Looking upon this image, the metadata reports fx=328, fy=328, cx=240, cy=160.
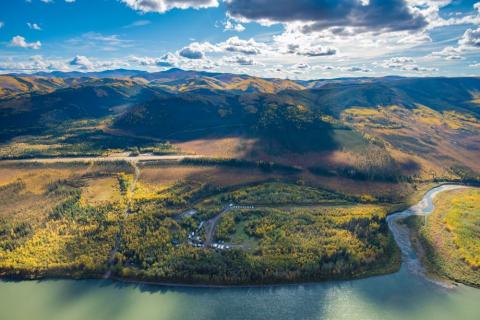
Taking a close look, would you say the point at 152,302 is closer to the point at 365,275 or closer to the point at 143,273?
the point at 143,273

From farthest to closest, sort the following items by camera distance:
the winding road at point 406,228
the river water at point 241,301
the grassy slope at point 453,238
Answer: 1. the winding road at point 406,228
2. the grassy slope at point 453,238
3. the river water at point 241,301

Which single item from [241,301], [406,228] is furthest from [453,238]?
[241,301]

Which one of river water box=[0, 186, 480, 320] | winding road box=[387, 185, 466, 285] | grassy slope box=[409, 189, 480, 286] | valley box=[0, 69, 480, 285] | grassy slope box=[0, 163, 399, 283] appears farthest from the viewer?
winding road box=[387, 185, 466, 285]

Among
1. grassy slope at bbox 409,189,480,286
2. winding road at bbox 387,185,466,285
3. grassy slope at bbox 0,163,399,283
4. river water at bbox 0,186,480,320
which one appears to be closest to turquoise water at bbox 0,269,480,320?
river water at bbox 0,186,480,320

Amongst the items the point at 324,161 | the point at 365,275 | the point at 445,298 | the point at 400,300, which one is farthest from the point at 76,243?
the point at 324,161

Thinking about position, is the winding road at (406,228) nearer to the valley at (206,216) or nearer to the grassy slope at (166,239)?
the valley at (206,216)

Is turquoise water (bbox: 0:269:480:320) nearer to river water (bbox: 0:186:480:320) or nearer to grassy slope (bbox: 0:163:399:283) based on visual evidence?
river water (bbox: 0:186:480:320)

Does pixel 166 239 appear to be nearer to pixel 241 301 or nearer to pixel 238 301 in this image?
pixel 238 301

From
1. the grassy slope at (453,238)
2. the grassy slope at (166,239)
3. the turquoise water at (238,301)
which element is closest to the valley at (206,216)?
the grassy slope at (166,239)
